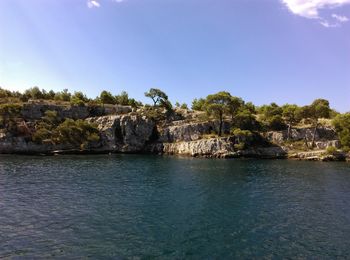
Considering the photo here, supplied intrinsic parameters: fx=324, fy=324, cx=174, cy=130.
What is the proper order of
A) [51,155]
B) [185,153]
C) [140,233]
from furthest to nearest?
1. [185,153]
2. [51,155]
3. [140,233]

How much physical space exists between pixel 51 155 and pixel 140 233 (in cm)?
9418

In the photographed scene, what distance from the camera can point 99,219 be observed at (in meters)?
38.9

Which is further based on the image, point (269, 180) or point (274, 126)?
point (274, 126)

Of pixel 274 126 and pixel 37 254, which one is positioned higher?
pixel 274 126

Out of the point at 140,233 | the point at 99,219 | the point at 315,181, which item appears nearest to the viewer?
the point at 140,233

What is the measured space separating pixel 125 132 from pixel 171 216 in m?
100

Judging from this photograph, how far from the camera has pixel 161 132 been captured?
141 meters

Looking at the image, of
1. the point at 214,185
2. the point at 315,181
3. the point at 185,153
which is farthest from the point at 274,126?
the point at 214,185

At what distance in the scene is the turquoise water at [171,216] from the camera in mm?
30203

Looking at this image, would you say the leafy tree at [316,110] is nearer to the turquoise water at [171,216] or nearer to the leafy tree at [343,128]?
the leafy tree at [343,128]

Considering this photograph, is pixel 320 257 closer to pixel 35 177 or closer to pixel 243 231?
pixel 243 231

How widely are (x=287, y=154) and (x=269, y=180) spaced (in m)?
A: 56.9

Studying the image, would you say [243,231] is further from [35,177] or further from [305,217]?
[35,177]

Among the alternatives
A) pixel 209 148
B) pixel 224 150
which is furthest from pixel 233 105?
pixel 209 148
